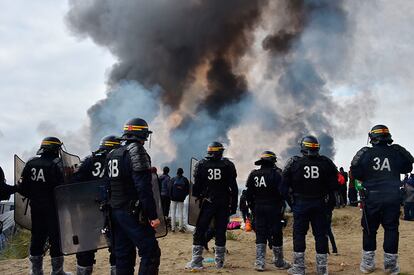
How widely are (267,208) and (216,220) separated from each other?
0.95m

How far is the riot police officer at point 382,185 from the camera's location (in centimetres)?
714

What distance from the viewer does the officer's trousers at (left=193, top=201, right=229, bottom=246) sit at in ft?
26.2

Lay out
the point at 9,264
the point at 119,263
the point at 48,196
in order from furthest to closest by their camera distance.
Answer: the point at 9,264
the point at 48,196
the point at 119,263

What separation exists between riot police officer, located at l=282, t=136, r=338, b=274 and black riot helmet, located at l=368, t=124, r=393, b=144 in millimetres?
869

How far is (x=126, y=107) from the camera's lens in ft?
133

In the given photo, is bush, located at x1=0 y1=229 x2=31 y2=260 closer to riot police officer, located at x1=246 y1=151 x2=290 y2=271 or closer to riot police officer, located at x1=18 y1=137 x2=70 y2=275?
riot police officer, located at x1=18 y1=137 x2=70 y2=275

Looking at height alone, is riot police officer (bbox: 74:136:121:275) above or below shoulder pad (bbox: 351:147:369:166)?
below

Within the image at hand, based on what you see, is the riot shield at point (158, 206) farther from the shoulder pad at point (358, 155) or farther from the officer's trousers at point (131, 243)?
the shoulder pad at point (358, 155)

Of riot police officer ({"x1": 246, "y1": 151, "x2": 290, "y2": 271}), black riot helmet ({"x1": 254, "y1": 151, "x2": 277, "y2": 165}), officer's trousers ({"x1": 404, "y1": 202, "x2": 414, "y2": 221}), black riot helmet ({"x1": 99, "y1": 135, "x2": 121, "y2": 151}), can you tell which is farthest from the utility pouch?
officer's trousers ({"x1": 404, "y1": 202, "x2": 414, "y2": 221})

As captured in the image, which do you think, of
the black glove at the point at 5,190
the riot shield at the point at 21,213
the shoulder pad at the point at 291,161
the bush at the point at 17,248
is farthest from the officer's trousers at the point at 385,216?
the bush at the point at 17,248

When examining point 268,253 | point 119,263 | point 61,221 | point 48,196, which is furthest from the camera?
point 268,253

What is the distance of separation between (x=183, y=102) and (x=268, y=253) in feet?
120

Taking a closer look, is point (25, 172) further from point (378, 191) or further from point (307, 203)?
point (378, 191)

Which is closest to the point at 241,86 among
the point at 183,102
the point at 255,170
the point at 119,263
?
the point at 183,102
